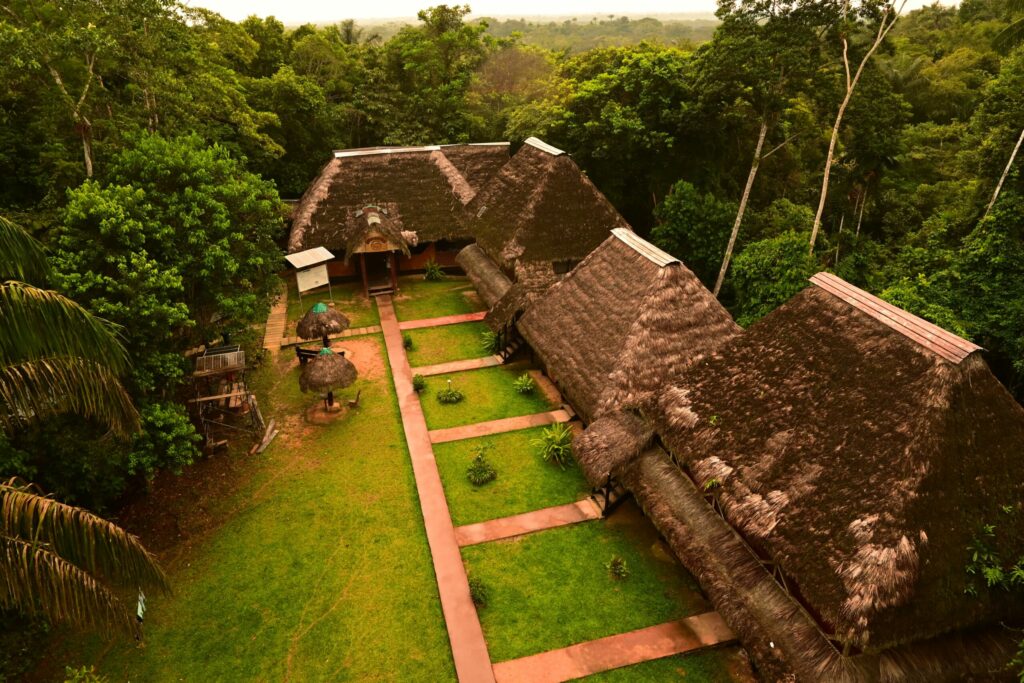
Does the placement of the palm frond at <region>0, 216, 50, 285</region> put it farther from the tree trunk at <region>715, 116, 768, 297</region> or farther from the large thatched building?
the tree trunk at <region>715, 116, 768, 297</region>

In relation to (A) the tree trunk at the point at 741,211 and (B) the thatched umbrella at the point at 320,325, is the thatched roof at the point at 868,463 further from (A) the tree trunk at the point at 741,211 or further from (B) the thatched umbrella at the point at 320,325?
(B) the thatched umbrella at the point at 320,325

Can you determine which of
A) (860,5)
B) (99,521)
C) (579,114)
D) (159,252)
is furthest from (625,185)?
(99,521)

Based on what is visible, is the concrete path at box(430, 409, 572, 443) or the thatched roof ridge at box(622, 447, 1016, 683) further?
Result: the concrete path at box(430, 409, 572, 443)

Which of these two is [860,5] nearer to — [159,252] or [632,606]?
[632,606]

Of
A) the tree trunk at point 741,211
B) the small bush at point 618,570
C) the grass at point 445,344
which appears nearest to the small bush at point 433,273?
the grass at point 445,344

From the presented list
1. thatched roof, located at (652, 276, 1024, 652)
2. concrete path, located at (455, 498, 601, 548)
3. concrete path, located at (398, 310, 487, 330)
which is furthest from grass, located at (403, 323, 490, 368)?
thatched roof, located at (652, 276, 1024, 652)

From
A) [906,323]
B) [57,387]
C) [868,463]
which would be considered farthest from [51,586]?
[906,323]
